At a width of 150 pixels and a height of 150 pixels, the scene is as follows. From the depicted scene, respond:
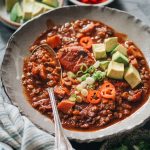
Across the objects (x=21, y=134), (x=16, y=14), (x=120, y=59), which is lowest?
Answer: (x=21, y=134)

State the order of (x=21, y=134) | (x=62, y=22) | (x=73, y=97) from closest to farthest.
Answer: (x=21, y=134), (x=73, y=97), (x=62, y=22)

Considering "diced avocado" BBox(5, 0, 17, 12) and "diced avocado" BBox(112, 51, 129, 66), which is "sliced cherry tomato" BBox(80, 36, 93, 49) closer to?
"diced avocado" BBox(112, 51, 129, 66)

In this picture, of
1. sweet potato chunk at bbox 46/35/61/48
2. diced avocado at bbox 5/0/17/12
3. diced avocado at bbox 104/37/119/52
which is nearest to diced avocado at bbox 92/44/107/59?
diced avocado at bbox 104/37/119/52

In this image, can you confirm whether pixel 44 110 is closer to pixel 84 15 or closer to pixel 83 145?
pixel 83 145

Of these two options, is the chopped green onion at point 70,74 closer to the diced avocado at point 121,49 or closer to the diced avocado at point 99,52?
the diced avocado at point 99,52

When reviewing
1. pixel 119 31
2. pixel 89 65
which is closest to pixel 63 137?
pixel 89 65

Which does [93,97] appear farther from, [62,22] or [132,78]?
[62,22]

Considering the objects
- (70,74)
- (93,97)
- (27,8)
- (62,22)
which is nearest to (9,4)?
(27,8)

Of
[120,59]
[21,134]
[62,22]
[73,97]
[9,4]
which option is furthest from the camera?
[9,4]

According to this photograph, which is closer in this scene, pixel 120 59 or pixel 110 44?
pixel 120 59
